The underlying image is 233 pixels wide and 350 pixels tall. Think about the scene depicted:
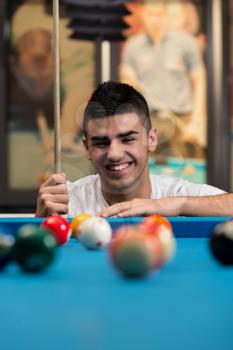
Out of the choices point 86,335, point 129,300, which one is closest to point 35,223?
point 129,300

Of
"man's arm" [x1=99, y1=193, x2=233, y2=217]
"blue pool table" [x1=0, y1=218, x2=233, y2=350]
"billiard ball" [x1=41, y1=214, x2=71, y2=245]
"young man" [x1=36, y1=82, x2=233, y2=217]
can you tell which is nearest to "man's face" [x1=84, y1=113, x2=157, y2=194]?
"young man" [x1=36, y1=82, x2=233, y2=217]

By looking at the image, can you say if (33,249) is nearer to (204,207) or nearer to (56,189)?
(56,189)

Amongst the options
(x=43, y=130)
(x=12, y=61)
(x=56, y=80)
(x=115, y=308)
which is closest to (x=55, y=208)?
(x=56, y=80)

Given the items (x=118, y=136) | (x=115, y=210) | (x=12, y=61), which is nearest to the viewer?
(x=115, y=210)

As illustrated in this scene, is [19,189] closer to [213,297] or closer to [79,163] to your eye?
[79,163]

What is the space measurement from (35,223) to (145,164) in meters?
0.86

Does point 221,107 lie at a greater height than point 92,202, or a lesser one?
greater

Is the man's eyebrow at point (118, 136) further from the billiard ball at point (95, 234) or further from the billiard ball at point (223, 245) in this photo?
the billiard ball at point (223, 245)

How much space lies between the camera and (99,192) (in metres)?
2.27

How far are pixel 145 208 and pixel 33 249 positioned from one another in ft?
2.76

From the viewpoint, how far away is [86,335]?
1.77 ft

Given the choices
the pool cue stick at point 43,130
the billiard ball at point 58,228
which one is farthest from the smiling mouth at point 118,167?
the pool cue stick at point 43,130

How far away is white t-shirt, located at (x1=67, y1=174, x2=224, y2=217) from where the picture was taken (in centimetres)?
222

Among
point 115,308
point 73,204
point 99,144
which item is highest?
point 99,144
